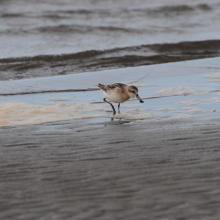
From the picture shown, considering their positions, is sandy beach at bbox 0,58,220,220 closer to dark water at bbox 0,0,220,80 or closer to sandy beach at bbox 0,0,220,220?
sandy beach at bbox 0,0,220,220

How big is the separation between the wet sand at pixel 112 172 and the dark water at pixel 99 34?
6.71 meters

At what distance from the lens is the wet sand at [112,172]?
321cm

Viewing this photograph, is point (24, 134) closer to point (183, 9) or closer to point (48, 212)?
point (48, 212)

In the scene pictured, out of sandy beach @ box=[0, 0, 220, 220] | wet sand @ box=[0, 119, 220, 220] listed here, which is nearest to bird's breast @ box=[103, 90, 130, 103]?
sandy beach @ box=[0, 0, 220, 220]

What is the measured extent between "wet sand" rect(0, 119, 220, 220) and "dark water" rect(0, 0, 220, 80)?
671cm

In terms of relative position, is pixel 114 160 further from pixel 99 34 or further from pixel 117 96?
pixel 99 34

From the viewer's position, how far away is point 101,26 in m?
18.5

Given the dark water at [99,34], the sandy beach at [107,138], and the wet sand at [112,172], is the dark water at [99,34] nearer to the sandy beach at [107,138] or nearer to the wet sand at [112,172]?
the sandy beach at [107,138]

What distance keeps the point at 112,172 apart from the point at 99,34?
13975 millimetres

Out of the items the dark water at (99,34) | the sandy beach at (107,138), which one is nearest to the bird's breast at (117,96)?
the sandy beach at (107,138)

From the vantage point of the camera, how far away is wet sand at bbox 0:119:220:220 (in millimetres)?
3213

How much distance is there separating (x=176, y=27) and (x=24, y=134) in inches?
586

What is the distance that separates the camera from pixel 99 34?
687 inches

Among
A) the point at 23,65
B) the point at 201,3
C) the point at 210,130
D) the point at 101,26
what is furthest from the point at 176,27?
the point at 210,130
